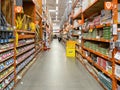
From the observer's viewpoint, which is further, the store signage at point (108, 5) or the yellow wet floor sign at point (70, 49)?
the yellow wet floor sign at point (70, 49)

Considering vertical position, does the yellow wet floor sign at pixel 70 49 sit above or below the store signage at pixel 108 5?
below

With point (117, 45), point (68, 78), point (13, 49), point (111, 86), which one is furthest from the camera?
point (68, 78)

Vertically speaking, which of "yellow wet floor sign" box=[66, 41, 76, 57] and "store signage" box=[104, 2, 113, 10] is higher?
"store signage" box=[104, 2, 113, 10]

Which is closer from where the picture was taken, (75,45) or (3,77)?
(3,77)

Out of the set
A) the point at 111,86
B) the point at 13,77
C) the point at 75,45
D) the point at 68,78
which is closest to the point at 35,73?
the point at 68,78

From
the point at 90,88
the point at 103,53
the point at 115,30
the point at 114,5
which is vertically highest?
the point at 114,5

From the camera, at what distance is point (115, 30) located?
3582 millimetres

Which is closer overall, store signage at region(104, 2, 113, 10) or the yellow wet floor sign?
store signage at region(104, 2, 113, 10)

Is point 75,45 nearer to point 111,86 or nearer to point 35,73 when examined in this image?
point 35,73

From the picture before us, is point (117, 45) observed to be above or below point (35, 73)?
above

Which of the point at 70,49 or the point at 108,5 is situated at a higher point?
the point at 108,5

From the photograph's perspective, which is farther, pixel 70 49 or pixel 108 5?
pixel 70 49

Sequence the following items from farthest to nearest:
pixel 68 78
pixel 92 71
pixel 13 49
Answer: pixel 92 71 < pixel 68 78 < pixel 13 49

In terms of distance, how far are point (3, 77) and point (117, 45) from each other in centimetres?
214
